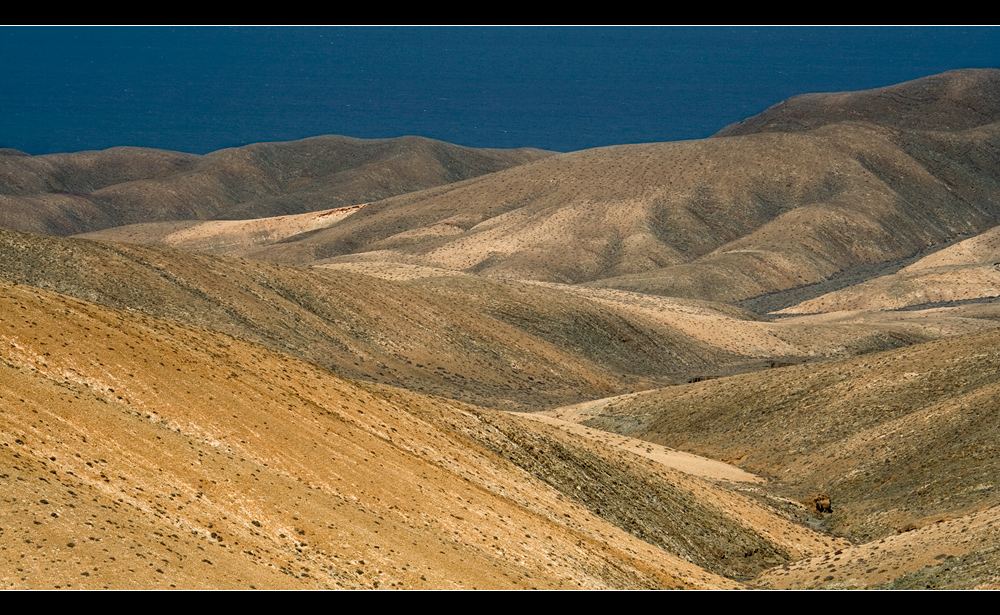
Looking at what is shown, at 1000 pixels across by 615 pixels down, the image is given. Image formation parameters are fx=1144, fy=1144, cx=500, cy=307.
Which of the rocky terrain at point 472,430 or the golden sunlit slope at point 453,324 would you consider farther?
the golden sunlit slope at point 453,324

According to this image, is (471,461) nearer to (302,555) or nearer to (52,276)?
(302,555)

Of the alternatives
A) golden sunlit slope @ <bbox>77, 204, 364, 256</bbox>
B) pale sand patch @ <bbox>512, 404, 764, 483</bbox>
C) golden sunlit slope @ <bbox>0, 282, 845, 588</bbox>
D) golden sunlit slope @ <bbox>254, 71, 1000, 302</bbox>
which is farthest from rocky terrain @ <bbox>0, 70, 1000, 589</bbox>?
golden sunlit slope @ <bbox>77, 204, 364, 256</bbox>

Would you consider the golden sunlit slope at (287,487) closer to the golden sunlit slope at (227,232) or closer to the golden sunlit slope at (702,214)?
the golden sunlit slope at (702,214)

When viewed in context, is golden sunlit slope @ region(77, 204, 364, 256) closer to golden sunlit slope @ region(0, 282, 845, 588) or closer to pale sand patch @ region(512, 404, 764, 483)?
pale sand patch @ region(512, 404, 764, 483)

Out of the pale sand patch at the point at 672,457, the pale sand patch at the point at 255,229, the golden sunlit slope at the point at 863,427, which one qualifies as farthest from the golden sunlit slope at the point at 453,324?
the pale sand patch at the point at 255,229

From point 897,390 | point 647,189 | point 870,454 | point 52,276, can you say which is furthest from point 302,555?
point 647,189
